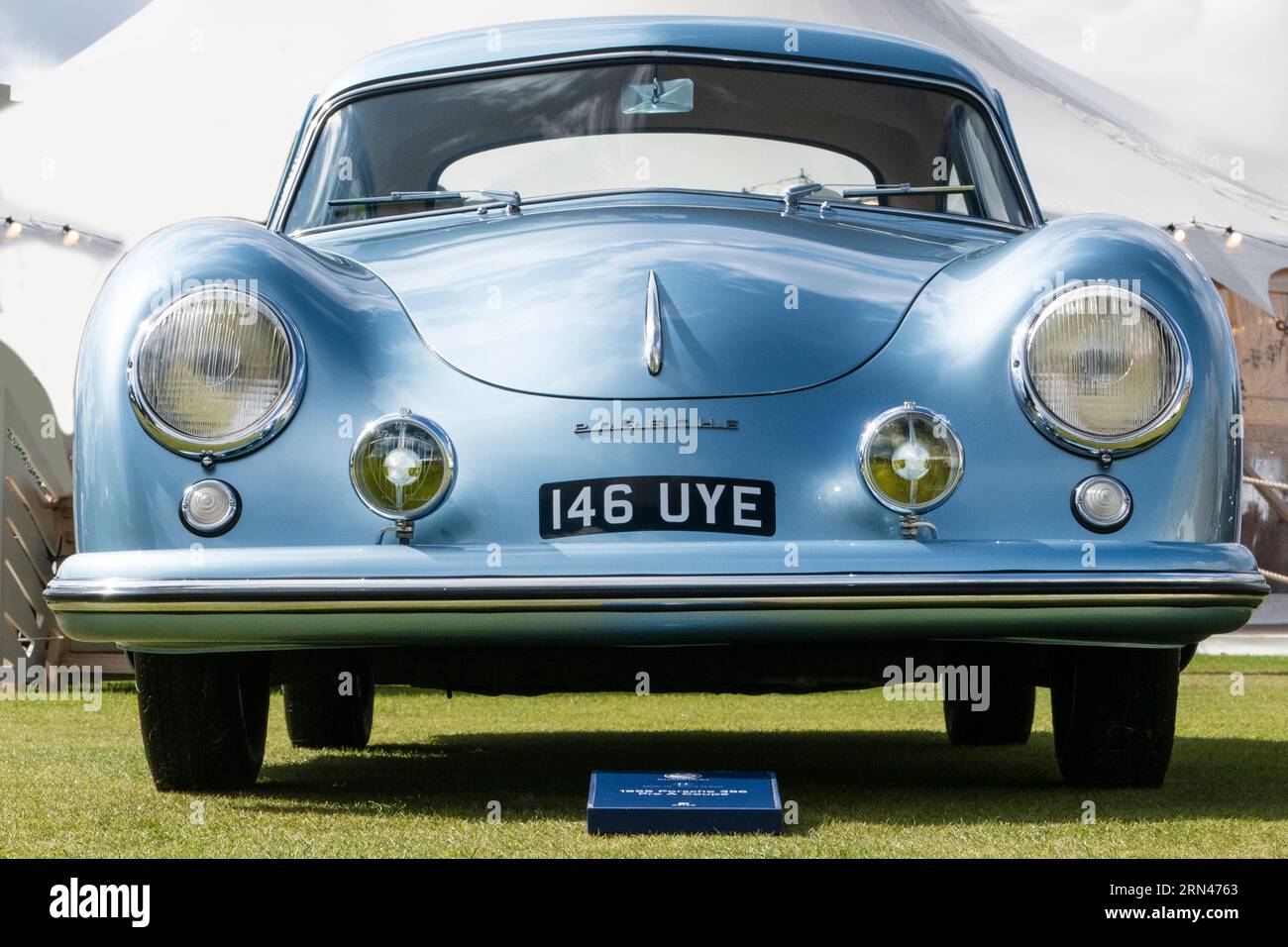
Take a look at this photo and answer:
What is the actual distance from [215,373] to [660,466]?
2.51 ft

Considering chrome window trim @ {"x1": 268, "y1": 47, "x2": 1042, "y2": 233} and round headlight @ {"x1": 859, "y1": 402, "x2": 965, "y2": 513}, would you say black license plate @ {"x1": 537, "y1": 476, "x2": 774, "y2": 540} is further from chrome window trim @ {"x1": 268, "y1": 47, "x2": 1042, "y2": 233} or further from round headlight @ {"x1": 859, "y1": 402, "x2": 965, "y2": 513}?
chrome window trim @ {"x1": 268, "y1": 47, "x2": 1042, "y2": 233}

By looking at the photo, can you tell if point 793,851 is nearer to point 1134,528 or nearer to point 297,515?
point 1134,528

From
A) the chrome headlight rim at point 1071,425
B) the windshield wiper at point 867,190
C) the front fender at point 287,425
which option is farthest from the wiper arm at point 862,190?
the front fender at point 287,425

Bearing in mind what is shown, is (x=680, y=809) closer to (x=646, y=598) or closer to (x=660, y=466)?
(x=646, y=598)

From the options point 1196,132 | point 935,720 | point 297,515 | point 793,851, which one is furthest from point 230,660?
point 1196,132

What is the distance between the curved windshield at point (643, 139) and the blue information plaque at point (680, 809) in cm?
149

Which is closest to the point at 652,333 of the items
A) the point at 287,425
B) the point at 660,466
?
the point at 660,466

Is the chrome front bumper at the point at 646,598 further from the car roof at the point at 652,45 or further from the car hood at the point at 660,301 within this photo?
the car roof at the point at 652,45

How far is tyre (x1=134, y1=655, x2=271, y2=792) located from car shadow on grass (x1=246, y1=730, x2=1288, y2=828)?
0.10m

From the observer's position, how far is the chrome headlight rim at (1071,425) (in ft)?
9.34

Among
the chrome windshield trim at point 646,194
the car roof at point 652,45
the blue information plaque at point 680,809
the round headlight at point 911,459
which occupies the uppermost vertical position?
the car roof at point 652,45

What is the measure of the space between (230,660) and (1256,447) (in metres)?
11.3

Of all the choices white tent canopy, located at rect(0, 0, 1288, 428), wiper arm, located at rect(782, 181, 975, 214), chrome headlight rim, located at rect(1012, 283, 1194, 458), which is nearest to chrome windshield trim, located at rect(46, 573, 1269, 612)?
chrome headlight rim, located at rect(1012, 283, 1194, 458)
